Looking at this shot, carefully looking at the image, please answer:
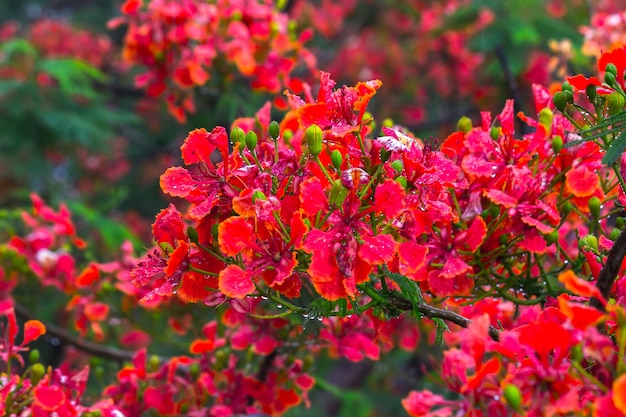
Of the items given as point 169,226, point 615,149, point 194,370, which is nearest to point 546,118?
point 615,149

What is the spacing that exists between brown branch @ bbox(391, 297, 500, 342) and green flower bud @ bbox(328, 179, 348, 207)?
0.72 ft

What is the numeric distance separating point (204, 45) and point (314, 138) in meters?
1.62

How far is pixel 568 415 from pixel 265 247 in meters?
0.51

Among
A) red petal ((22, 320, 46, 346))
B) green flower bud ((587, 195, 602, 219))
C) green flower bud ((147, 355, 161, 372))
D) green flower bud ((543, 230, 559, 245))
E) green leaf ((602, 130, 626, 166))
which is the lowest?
green flower bud ((147, 355, 161, 372))

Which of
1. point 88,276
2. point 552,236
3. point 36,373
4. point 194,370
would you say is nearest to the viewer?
point 552,236

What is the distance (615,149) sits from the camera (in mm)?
1130

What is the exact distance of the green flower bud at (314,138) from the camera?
3.78 feet

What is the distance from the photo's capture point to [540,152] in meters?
1.44

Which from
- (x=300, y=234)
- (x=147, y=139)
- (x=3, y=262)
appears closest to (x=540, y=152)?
(x=300, y=234)

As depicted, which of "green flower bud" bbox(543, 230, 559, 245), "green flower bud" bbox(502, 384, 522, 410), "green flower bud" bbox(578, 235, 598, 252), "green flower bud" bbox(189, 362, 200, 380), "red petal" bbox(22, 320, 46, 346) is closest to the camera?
"green flower bud" bbox(502, 384, 522, 410)

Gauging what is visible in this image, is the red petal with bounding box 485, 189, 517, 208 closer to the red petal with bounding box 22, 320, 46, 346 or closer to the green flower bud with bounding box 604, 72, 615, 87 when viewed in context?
the green flower bud with bounding box 604, 72, 615, 87

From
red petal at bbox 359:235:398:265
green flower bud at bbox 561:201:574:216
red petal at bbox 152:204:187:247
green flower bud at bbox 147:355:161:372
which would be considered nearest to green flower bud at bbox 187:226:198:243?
red petal at bbox 152:204:187:247

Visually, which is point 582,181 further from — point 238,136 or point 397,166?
point 238,136

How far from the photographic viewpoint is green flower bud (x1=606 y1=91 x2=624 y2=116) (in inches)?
48.1
